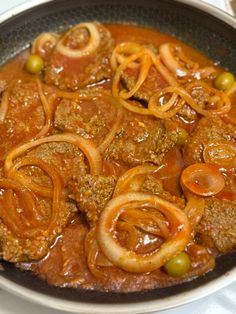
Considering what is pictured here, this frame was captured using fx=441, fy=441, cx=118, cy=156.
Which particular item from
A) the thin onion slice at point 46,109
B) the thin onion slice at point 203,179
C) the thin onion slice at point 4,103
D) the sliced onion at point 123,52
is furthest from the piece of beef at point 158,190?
the thin onion slice at point 4,103

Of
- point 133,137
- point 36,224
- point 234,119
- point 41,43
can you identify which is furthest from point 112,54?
point 36,224

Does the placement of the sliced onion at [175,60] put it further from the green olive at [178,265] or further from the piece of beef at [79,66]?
the green olive at [178,265]

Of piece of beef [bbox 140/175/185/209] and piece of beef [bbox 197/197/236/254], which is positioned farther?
piece of beef [bbox 140/175/185/209]

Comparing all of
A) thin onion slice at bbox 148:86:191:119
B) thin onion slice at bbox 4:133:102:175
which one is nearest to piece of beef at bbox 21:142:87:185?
thin onion slice at bbox 4:133:102:175

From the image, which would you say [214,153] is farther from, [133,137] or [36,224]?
[36,224]

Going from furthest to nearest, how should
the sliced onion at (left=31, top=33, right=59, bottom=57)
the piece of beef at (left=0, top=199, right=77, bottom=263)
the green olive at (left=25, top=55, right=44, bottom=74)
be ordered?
1. the sliced onion at (left=31, top=33, right=59, bottom=57)
2. the green olive at (left=25, top=55, right=44, bottom=74)
3. the piece of beef at (left=0, top=199, right=77, bottom=263)

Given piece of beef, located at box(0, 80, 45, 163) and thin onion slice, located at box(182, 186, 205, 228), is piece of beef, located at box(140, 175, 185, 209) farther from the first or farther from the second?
piece of beef, located at box(0, 80, 45, 163)

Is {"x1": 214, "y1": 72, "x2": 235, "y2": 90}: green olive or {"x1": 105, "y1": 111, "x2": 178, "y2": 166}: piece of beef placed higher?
{"x1": 214, "y1": 72, "x2": 235, "y2": 90}: green olive
